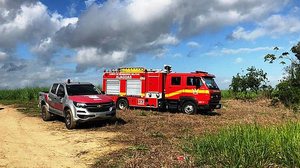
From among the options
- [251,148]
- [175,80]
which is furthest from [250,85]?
[251,148]

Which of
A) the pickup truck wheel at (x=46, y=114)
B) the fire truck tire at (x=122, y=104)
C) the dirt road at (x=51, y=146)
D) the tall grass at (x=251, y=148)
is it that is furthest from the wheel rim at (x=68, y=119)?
the fire truck tire at (x=122, y=104)

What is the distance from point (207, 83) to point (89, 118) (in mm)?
9397

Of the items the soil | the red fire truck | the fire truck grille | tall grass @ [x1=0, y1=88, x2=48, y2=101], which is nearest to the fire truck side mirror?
the red fire truck

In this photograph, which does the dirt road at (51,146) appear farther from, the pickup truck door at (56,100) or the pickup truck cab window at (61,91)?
the pickup truck cab window at (61,91)

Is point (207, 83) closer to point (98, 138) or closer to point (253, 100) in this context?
point (98, 138)

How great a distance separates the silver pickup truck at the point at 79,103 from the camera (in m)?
17.8

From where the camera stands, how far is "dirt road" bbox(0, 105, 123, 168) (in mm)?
11289

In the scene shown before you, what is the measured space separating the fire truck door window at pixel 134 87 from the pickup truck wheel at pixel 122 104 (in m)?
0.66

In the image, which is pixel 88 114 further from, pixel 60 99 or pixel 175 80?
pixel 175 80

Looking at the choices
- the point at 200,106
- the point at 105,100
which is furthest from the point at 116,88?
the point at 105,100

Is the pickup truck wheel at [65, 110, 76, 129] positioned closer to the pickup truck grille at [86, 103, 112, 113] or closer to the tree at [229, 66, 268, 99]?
the pickup truck grille at [86, 103, 112, 113]

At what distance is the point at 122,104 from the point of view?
2853cm

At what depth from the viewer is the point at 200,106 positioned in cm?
2472

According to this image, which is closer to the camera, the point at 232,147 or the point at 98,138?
the point at 232,147
